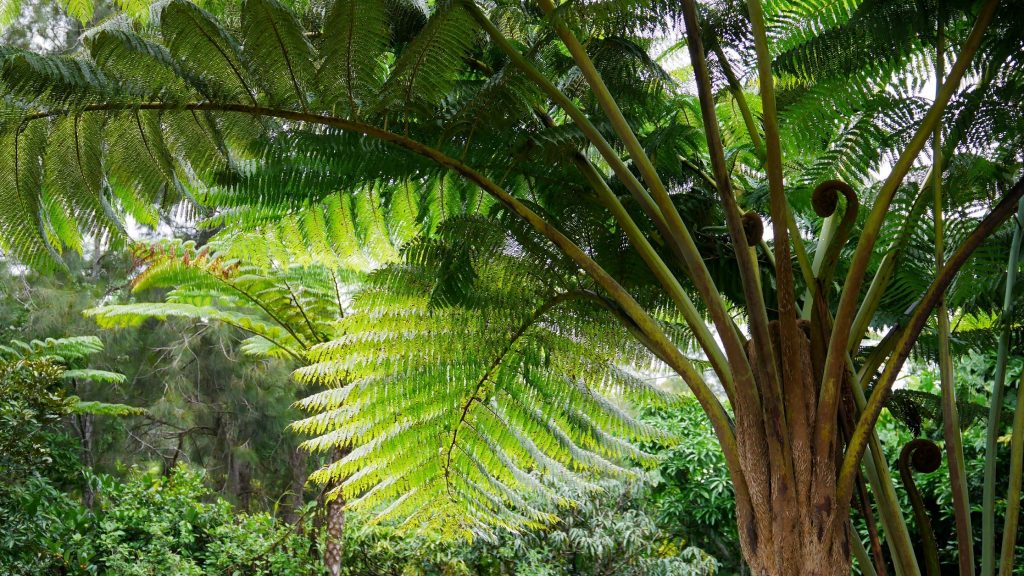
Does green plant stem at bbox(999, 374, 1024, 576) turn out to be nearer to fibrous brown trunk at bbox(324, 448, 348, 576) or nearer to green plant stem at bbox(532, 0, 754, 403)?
green plant stem at bbox(532, 0, 754, 403)

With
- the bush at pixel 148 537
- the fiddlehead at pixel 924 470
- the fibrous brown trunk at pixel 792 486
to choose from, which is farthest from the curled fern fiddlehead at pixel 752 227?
the bush at pixel 148 537

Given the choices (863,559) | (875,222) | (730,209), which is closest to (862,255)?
(875,222)

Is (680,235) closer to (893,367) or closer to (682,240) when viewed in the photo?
(682,240)

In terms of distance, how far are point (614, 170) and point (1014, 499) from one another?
62cm

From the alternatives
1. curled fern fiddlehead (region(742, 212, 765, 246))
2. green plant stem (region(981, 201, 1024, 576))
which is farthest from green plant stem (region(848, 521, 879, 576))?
curled fern fiddlehead (region(742, 212, 765, 246))

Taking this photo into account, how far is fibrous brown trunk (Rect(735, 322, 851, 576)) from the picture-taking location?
0.76 meters

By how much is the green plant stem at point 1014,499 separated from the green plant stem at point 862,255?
0.93 feet

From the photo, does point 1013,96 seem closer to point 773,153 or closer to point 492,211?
point 773,153

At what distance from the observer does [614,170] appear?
0.90 metres

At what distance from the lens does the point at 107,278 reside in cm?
656

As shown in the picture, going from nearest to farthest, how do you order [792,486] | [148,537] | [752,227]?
[792,486] → [752,227] → [148,537]

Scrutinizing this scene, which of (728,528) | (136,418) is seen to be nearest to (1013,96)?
(728,528)

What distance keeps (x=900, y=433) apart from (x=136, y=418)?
6226mm

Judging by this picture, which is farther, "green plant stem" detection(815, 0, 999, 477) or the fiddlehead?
the fiddlehead
